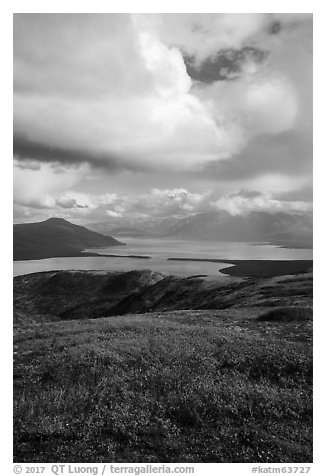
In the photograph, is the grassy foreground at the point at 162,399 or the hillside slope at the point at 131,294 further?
the hillside slope at the point at 131,294

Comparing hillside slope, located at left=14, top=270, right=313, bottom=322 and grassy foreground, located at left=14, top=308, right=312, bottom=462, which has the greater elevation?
grassy foreground, located at left=14, top=308, right=312, bottom=462

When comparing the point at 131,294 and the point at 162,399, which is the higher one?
the point at 162,399

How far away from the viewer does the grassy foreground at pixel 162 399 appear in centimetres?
1245

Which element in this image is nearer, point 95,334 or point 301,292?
point 95,334

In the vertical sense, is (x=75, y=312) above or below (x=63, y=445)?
below

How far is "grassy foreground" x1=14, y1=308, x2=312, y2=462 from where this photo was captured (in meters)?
12.4

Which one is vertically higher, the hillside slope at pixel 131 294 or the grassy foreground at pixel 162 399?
the grassy foreground at pixel 162 399

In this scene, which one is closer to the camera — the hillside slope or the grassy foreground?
the grassy foreground

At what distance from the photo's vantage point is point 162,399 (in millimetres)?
14805
